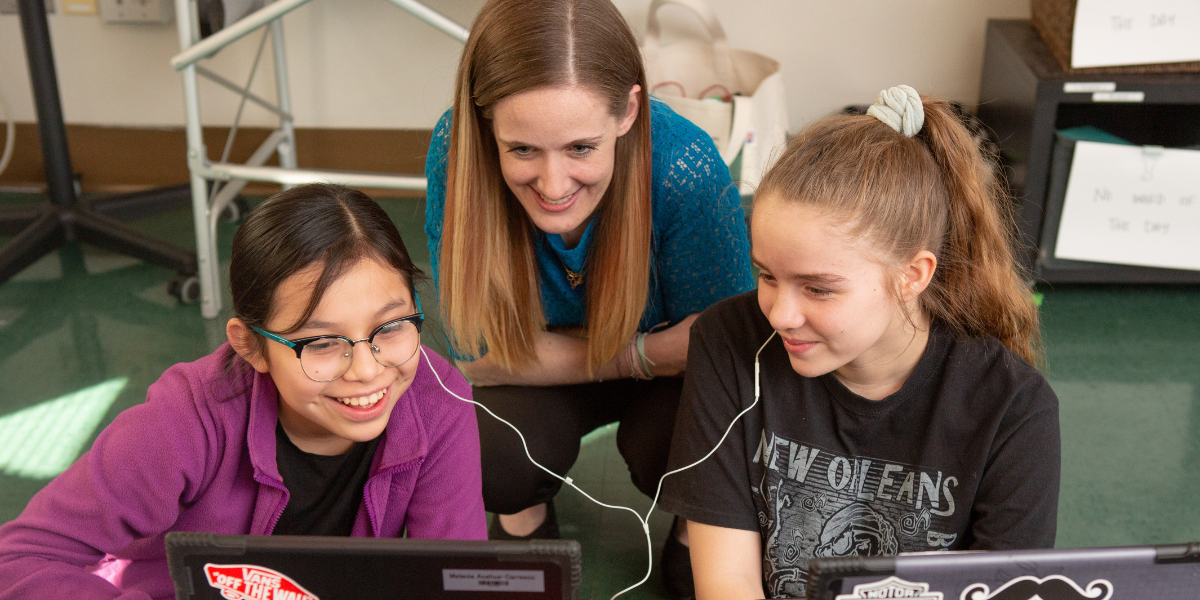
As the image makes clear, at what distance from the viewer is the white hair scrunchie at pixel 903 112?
0.93m

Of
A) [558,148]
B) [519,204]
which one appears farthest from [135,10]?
[558,148]

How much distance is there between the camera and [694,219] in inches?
50.7

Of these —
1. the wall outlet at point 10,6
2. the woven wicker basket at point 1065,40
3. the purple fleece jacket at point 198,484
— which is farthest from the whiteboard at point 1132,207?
the wall outlet at point 10,6

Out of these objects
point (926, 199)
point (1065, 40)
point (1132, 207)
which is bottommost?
point (1132, 207)

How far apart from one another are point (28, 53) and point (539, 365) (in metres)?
1.63

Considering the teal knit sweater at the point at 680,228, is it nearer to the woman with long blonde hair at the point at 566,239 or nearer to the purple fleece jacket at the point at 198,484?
the woman with long blonde hair at the point at 566,239

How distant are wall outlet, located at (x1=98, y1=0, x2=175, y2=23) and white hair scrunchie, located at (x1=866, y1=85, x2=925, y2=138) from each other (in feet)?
7.42

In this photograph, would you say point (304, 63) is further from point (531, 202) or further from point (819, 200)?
point (819, 200)

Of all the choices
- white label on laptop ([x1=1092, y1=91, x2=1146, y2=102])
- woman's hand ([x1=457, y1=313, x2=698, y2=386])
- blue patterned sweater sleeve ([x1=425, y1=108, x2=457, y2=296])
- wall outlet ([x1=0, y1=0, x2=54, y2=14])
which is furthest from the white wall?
woman's hand ([x1=457, y1=313, x2=698, y2=386])

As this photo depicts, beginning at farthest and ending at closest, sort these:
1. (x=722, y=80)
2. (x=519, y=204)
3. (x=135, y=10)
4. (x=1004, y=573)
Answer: (x=135, y=10), (x=722, y=80), (x=519, y=204), (x=1004, y=573)

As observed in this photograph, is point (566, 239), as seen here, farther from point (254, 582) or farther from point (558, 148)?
point (254, 582)

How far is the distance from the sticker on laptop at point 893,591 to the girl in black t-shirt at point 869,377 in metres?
0.36

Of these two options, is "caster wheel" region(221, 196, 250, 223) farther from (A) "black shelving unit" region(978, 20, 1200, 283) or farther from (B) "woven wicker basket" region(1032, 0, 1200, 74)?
(B) "woven wicker basket" region(1032, 0, 1200, 74)

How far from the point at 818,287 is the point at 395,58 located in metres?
1.99
